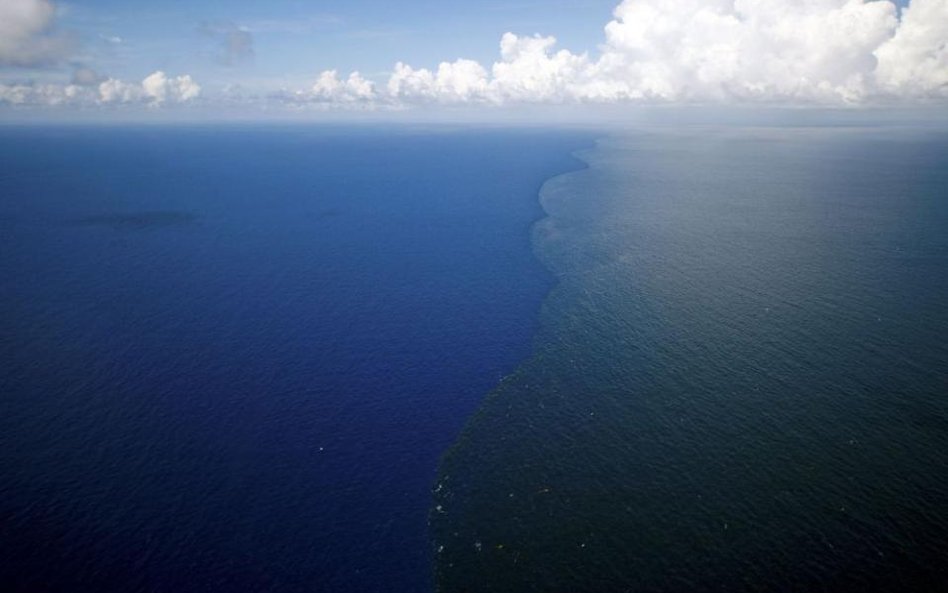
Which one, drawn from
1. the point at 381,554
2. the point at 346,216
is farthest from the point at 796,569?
the point at 346,216

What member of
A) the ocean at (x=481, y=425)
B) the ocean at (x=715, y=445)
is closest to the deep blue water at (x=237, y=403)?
the ocean at (x=481, y=425)

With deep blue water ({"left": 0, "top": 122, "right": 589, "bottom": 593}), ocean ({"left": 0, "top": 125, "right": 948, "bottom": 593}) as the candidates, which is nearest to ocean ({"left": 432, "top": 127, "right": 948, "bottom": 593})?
ocean ({"left": 0, "top": 125, "right": 948, "bottom": 593})

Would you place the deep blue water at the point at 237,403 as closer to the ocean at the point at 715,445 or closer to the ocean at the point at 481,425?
the ocean at the point at 481,425

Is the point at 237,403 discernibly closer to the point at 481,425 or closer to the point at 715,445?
the point at 481,425

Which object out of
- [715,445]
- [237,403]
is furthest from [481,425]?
[237,403]

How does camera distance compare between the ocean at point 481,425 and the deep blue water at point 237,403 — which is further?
the deep blue water at point 237,403

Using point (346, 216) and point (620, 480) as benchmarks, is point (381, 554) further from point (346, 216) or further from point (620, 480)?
point (346, 216)

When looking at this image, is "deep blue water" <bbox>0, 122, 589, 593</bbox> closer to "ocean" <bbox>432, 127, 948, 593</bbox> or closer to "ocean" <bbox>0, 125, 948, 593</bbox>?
"ocean" <bbox>0, 125, 948, 593</bbox>

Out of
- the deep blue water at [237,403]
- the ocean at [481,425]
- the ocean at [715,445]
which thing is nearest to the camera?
the ocean at [715,445]
